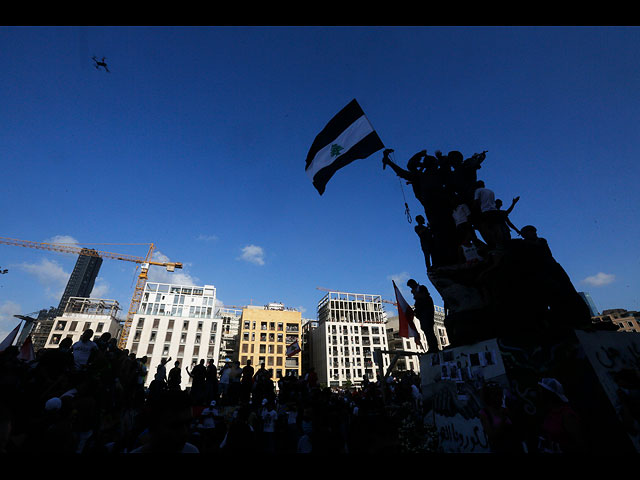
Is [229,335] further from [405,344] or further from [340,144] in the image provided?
[340,144]

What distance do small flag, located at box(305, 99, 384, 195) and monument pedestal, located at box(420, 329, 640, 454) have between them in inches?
251

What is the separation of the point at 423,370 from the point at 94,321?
9598cm

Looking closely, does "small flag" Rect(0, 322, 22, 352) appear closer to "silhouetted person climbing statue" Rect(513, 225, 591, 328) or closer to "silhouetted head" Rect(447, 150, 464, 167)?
"silhouetted person climbing statue" Rect(513, 225, 591, 328)

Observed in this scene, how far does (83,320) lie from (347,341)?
71.7 meters

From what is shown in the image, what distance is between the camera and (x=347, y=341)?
83250 mm

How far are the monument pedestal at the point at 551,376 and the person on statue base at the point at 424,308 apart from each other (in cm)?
241

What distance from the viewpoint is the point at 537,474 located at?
1.35 metres

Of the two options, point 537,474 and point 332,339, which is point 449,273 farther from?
point 332,339

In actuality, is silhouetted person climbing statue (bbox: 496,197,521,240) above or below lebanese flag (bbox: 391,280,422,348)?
above

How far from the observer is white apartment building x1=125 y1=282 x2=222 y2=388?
224 ft

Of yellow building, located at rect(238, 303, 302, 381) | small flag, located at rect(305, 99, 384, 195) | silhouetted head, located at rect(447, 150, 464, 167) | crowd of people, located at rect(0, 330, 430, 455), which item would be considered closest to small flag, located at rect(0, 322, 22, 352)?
crowd of people, located at rect(0, 330, 430, 455)

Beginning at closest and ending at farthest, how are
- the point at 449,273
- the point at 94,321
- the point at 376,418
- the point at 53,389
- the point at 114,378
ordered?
the point at 376,418
the point at 53,389
the point at 114,378
the point at 449,273
the point at 94,321

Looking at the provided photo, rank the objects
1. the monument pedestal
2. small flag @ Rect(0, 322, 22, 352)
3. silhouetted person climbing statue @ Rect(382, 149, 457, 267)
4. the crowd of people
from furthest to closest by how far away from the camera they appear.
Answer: silhouetted person climbing statue @ Rect(382, 149, 457, 267)
small flag @ Rect(0, 322, 22, 352)
the monument pedestal
the crowd of people
